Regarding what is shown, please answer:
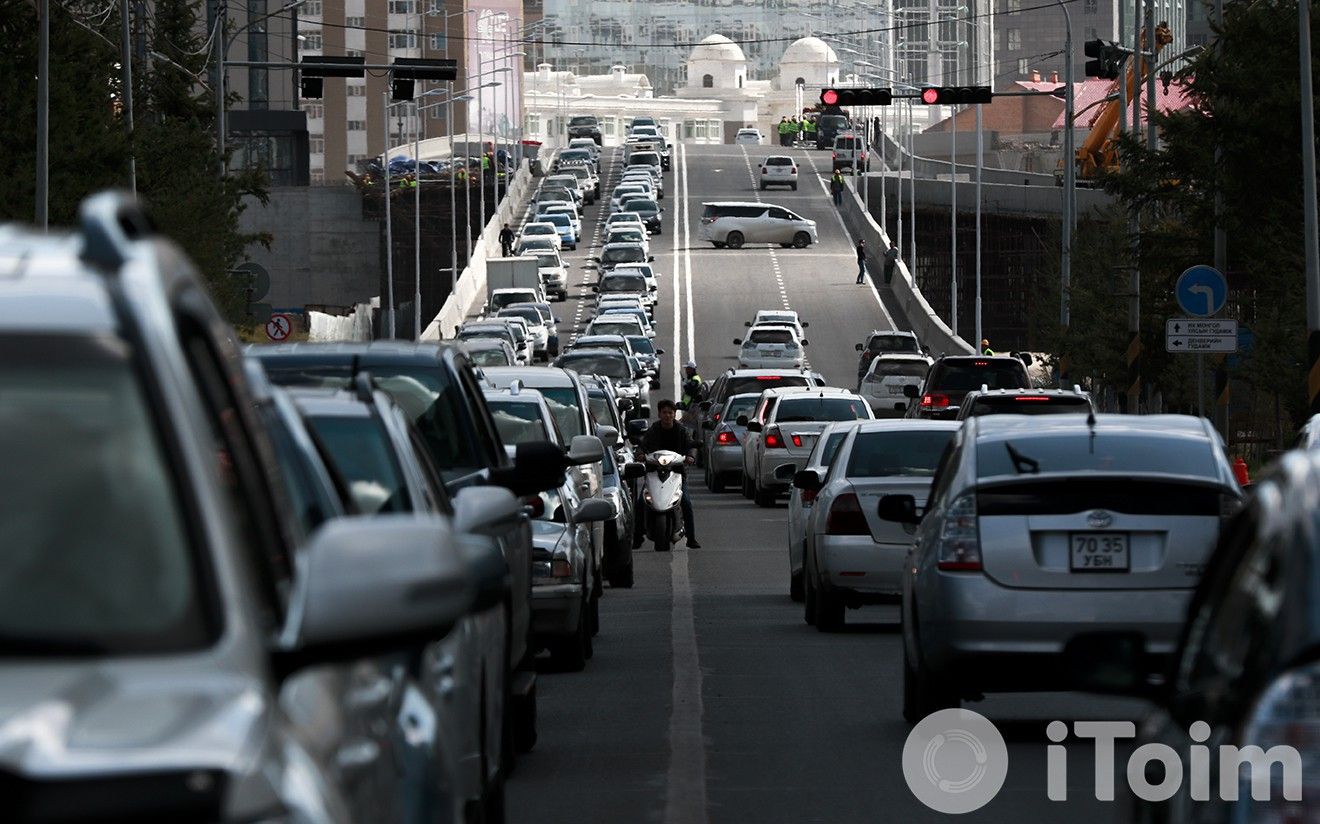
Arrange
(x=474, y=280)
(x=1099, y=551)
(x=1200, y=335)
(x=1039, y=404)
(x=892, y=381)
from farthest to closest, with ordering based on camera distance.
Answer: (x=474, y=280) → (x=892, y=381) → (x=1200, y=335) → (x=1039, y=404) → (x=1099, y=551)

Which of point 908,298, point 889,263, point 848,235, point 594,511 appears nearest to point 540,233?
point 848,235

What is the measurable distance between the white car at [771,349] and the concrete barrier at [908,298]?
14.9ft

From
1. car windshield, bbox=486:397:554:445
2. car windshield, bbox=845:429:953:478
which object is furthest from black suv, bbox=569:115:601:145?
car windshield, bbox=486:397:554:445

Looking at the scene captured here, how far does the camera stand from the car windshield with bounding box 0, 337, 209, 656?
382 centimetres

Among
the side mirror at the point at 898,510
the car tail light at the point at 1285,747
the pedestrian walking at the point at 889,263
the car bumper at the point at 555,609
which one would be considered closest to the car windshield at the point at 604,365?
the car bumper at the point at 555,609

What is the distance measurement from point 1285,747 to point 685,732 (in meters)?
8.67

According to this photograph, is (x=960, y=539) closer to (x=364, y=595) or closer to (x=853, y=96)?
(x=364, y=595)

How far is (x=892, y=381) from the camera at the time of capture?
176ft

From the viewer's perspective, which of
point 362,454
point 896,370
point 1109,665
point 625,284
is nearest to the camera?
point 1109,665

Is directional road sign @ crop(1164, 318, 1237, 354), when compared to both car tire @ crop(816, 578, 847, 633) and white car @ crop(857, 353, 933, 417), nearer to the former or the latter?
white car @ crop(857, 353, 933, 417)

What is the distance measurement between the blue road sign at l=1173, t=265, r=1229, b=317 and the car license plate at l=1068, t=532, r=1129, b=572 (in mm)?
24418

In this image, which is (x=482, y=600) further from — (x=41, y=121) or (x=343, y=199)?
(x=343, y=199)

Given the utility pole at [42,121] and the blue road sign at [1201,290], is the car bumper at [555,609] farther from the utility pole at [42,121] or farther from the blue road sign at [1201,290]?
the blue road sign at [1201,290]

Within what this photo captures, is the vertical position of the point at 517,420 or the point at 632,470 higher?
the point at 517,420
